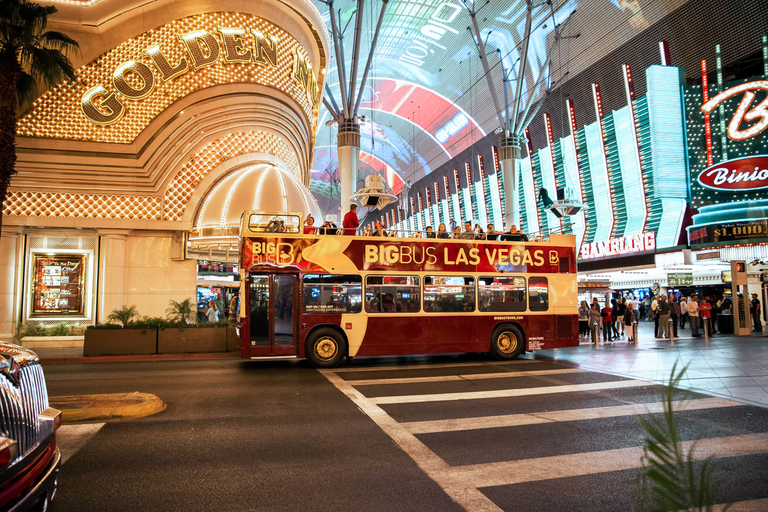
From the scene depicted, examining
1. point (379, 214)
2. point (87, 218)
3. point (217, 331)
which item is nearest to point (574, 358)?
point (217, 331)

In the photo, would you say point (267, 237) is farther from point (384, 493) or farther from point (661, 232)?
point (661, 232)

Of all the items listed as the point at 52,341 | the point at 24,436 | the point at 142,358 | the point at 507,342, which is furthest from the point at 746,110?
the point at 52,341

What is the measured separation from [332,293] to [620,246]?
18398 millimetres

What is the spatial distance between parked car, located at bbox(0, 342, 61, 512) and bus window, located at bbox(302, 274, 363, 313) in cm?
954

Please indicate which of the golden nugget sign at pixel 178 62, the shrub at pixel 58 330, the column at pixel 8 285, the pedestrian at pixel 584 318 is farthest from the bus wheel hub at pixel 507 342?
the column at pixel 8 285

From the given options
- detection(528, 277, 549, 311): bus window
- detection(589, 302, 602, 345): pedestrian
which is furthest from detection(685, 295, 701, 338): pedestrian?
detection(528, 277, 549, 311): bus window

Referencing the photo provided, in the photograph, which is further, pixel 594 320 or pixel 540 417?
pixel 594 320

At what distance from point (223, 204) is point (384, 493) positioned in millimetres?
17508

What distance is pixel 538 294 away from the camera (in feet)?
49.8

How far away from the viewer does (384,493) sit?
191 inches

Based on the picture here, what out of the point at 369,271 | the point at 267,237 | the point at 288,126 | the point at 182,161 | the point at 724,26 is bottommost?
the point at 369,271

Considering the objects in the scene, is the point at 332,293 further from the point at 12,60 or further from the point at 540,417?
Result: the point at 12,60

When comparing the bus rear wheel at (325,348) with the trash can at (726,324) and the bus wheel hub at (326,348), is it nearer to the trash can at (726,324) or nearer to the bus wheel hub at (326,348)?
the bus wheel hub at (326,348)

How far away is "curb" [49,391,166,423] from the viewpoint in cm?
770
